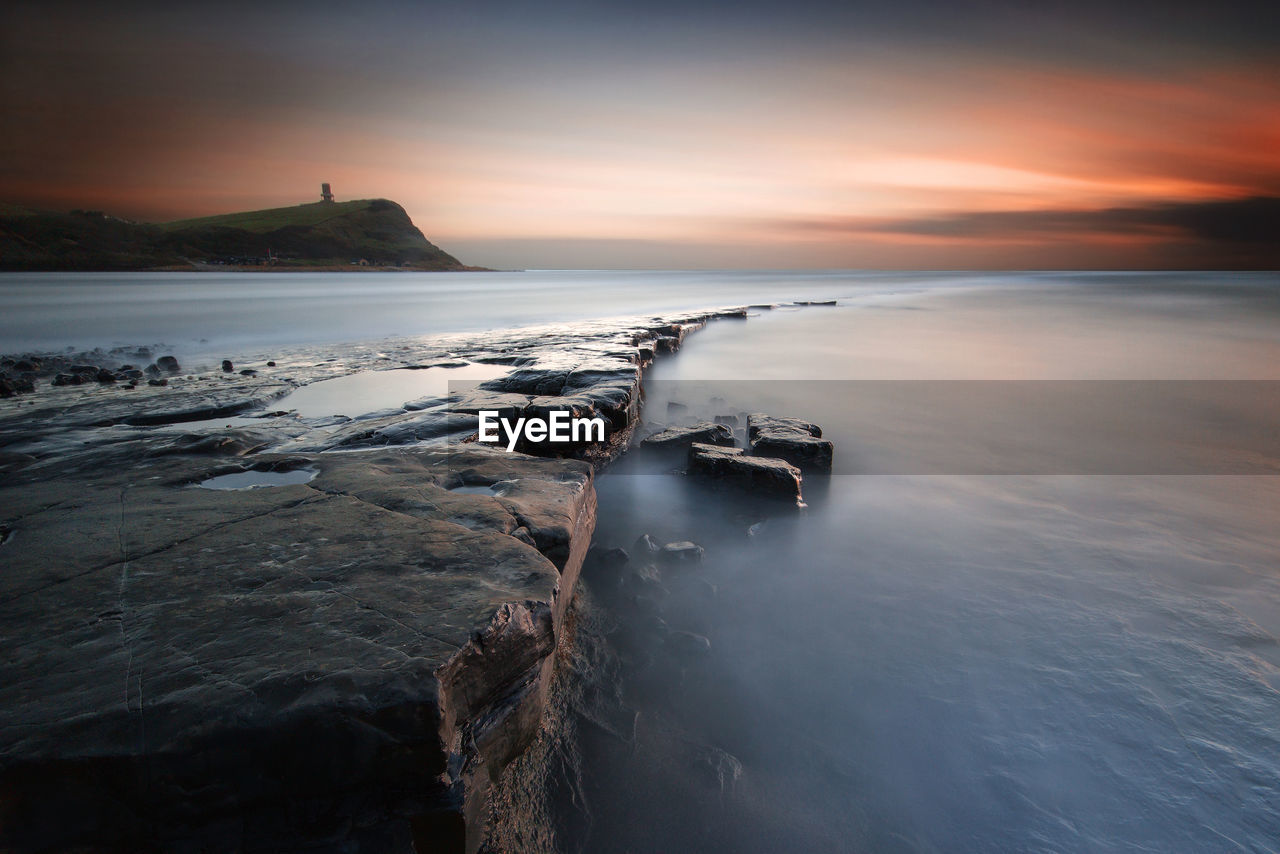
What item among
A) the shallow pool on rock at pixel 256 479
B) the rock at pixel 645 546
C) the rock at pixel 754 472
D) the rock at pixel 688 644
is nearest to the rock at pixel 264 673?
the shallow pool on rock at pixel 256 479

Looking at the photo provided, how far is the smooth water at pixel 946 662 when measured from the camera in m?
1.92

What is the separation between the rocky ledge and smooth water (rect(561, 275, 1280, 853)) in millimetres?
550

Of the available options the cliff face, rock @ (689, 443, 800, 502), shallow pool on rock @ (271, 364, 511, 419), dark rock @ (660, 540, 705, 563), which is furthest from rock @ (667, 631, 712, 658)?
the cliff face

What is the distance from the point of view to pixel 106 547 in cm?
204

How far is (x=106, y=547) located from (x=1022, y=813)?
10.9ft

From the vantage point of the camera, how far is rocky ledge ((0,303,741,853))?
1.24m

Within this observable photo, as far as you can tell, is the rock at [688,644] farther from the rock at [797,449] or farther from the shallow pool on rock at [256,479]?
the rock at [797,449]

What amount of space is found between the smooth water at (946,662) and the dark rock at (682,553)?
86mm

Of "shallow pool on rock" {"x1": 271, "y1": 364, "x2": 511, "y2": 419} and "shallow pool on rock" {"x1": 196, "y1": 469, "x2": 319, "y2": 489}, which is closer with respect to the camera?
"shallow pool on rock" {"x1": 196, "y1": 469, "x2": 319, "y2": 489}

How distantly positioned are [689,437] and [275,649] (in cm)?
412

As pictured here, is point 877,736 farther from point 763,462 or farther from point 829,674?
point 763,462

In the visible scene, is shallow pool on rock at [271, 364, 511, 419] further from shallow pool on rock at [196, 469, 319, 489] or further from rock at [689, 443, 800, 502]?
rock at [689, 443, 800, 502]

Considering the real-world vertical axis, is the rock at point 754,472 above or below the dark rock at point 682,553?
above

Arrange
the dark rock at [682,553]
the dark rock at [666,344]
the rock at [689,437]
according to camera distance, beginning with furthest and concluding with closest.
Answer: the dark rock at [666,344], the rock at [689,437], the dark rock at [682,553]
